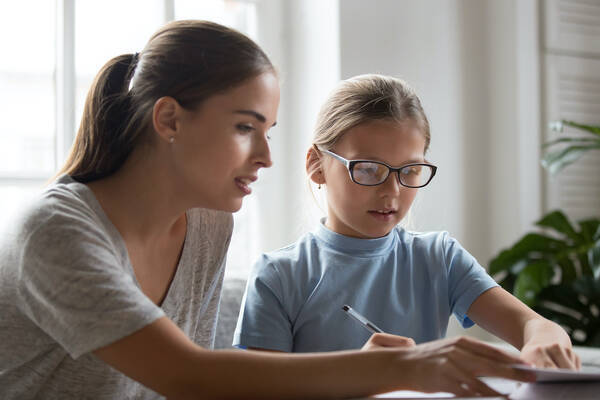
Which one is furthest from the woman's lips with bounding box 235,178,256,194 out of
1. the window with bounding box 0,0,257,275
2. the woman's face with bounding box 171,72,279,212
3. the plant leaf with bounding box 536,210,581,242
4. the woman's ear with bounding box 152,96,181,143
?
the plant leaf with bounding box 536,210,581,242

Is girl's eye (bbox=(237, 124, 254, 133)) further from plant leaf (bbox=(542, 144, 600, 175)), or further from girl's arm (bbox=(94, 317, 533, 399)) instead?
plant leaf (bbox=(542, 144, 600, 175))

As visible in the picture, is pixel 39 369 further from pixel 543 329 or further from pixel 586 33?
pixel 586 33

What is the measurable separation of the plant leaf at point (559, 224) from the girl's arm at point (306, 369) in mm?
2014

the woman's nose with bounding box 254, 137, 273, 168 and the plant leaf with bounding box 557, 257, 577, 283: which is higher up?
the woman's nose with bounding box 254, 137, 273, 168

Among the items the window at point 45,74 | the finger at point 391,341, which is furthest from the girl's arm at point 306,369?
the window at point 45,74

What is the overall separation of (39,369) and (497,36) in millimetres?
2568

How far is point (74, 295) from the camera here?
83 cm

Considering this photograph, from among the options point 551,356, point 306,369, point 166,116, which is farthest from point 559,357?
point 166,116

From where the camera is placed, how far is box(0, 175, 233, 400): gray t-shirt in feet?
2.68

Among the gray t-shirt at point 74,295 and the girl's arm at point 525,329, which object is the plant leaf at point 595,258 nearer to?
the girl's arm at point 525,329

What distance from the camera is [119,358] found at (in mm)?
801

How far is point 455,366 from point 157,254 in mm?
590

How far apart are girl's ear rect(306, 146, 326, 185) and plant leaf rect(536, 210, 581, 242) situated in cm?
157

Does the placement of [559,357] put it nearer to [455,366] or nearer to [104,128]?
[455,366]
